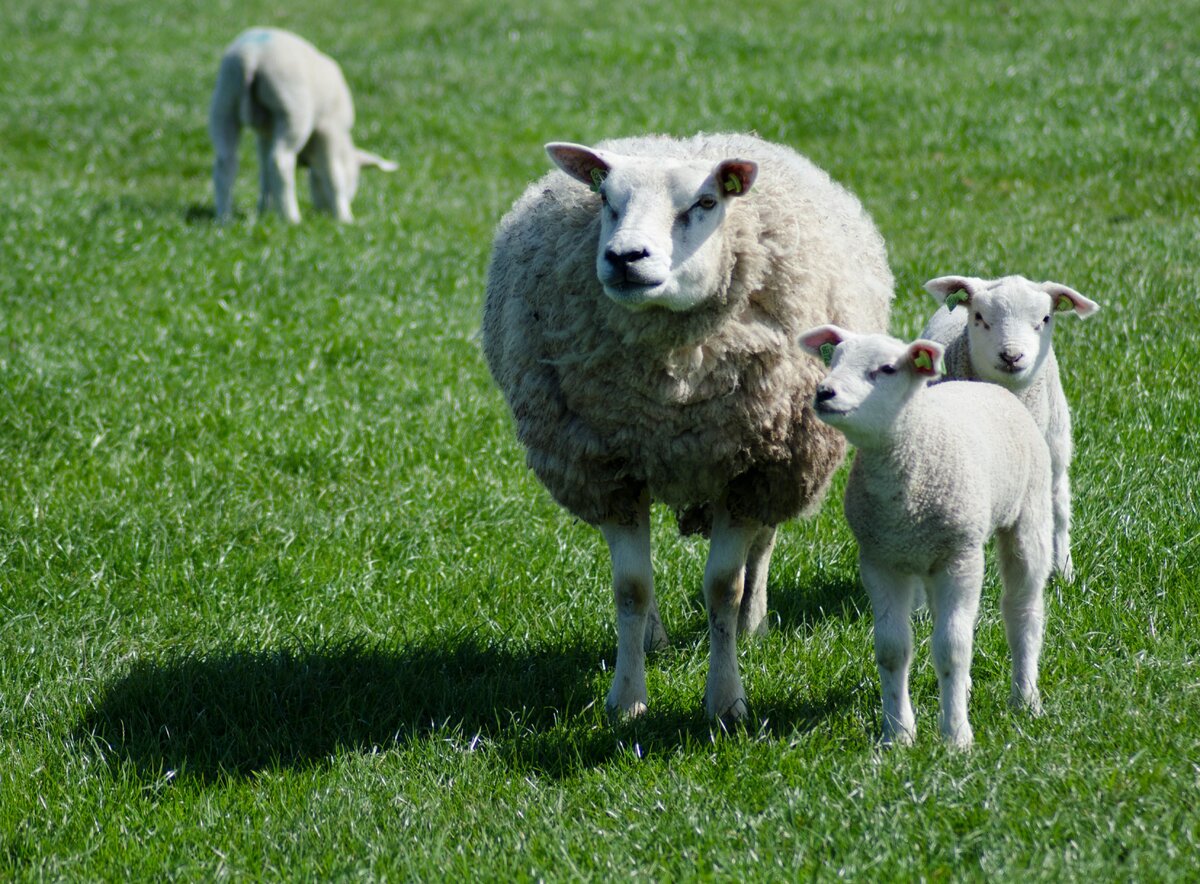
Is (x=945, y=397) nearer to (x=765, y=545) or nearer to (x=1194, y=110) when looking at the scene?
(x=765, y=545)

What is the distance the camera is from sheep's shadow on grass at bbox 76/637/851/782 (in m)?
3.87

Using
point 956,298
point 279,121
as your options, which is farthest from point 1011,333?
point 279,121

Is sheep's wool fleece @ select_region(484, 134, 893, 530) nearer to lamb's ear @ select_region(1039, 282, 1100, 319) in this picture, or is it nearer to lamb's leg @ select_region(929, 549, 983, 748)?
lamb's ear @ select_region(1039, 282, 1100, 319)

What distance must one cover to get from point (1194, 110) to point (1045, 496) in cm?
818

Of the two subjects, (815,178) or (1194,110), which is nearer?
(815,178)

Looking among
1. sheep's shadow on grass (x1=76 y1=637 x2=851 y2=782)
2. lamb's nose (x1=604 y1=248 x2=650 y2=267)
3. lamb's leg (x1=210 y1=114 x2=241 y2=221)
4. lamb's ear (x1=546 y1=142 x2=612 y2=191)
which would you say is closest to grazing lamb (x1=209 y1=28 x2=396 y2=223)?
lamb's leg (x1=210 y1=114 x2=241 y2=221)

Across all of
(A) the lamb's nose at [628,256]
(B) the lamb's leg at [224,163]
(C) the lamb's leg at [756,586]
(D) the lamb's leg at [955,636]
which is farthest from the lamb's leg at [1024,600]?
(B) the lamb's leg at [224,163]

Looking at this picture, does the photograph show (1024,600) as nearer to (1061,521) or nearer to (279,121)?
(1061,521)

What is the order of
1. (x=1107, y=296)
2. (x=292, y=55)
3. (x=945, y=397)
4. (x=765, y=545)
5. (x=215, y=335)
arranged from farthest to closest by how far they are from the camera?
1. (x=292, y=55)
2. (x=215, y=335)
3. (x=1107, y=296)
4. (x=765, y=545)
5. (x=945, y=397)

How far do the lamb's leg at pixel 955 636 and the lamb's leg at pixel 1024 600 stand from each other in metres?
0.30

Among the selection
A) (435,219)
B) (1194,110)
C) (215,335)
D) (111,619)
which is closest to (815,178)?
(111,619)

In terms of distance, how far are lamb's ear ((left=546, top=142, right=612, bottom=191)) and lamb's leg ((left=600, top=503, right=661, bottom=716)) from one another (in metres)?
1.00

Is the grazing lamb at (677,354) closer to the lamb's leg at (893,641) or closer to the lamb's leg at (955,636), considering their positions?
the lamb's leg at (893,641)

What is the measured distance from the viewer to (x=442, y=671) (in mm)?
4301
